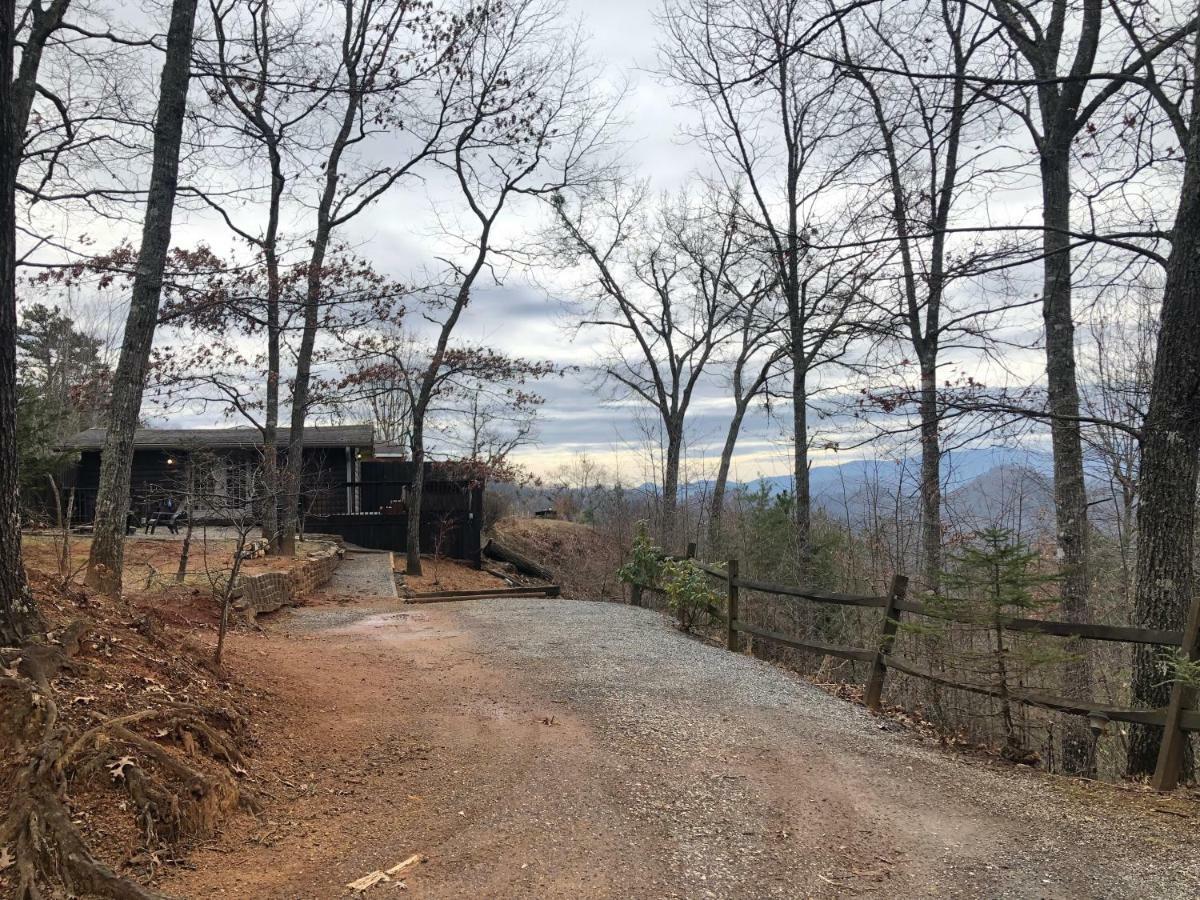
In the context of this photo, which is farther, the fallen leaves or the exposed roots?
the fallen leaves

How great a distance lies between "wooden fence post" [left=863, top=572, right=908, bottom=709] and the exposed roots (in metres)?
4.91

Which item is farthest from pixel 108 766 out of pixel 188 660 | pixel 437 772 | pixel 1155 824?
pixel 1155 824

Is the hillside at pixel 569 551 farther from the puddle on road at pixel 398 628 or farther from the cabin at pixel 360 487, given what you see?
the puddle on road at pixel 398 628

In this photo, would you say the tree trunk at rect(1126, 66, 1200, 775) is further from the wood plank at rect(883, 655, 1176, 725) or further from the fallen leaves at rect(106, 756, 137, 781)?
the fallen leaves at rect(106, 756, 137, 781)

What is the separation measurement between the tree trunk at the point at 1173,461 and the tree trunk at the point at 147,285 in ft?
29.2

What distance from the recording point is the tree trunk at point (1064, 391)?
712cm

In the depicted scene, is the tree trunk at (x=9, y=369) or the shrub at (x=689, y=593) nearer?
the tree trunk at (x=9, y=369)

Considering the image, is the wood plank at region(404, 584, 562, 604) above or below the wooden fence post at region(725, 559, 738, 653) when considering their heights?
below

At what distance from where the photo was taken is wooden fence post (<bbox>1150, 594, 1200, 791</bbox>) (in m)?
4.01

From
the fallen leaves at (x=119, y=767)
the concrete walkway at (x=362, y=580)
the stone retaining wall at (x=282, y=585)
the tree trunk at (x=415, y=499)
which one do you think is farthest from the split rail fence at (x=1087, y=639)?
the tree trunk at (x=415, y=499)

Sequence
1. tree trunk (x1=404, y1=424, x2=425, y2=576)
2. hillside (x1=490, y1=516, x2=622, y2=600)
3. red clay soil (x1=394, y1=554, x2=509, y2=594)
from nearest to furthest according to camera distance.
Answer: red clay soil (x1=394, y1=554, x2=509, y2=594) < tree trunk (x1=404, y1=424, x2=425, y2=576) < hillside (x1=490, y1=516, x2=622, y2=600)

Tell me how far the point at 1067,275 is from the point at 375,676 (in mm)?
7987

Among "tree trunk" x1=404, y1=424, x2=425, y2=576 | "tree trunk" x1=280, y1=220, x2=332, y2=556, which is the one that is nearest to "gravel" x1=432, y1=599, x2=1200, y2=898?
"tree trunk" x1=280, y1=220, x2=332, y2=556

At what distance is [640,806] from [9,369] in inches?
164
